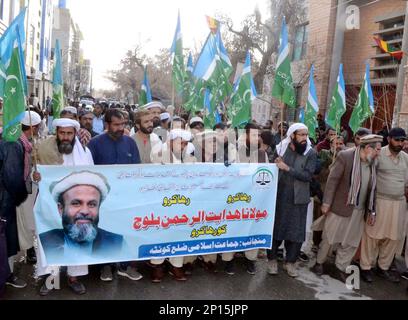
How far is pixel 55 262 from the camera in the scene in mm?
4113

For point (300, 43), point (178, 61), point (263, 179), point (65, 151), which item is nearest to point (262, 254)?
point (263, 179)

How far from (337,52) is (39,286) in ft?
50.9

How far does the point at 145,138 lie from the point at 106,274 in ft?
5.59

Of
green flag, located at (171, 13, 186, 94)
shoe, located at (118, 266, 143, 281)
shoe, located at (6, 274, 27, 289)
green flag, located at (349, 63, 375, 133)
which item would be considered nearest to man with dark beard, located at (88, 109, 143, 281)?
shoe, located at (118, 266, 143, 281)

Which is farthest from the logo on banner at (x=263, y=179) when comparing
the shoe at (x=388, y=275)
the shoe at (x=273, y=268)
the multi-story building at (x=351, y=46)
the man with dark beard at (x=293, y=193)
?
the multi-story building at (x=351, y=46)

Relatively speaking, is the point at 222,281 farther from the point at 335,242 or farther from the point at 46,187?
the point at 46,187

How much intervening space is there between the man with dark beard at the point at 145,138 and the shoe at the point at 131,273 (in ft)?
4.27

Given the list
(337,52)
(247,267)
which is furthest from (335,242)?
(337,52)

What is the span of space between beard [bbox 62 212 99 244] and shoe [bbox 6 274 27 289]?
29.2 inches

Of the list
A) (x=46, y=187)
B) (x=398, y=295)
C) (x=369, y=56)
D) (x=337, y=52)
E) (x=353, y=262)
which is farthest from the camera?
(x=337, y=52)

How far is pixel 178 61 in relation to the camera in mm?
7121

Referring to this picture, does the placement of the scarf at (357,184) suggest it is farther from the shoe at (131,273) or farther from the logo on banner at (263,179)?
the shoe at (131,273)

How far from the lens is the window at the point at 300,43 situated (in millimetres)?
19594

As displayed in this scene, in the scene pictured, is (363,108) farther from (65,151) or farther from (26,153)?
(26,153)
